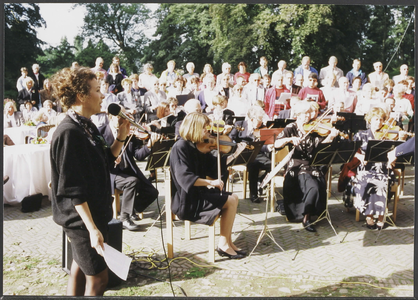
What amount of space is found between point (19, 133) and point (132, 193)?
206 inches

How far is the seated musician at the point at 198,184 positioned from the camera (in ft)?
14.3

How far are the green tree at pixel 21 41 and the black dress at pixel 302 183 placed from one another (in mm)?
11950

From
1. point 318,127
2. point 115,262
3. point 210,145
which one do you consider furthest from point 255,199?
point 115,262

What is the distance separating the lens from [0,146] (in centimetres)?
343

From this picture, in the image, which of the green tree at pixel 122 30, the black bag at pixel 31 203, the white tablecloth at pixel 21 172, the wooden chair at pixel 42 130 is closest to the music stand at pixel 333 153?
the black bag at pixel 31 203

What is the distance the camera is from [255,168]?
696cm

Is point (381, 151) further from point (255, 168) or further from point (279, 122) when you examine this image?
point (255, 168)

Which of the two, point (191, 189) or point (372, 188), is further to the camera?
point (372, 188)

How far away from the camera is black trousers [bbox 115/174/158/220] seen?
5.58 m

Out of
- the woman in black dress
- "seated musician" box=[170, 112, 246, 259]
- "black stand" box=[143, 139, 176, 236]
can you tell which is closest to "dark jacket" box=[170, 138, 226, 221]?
"seated musician" box=[170, 112, 246, 259]

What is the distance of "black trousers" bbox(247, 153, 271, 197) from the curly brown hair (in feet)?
15.0

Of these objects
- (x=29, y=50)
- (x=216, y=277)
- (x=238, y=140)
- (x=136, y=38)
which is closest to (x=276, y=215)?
(x=238, y=140)

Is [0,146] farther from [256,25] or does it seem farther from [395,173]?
[256,25]

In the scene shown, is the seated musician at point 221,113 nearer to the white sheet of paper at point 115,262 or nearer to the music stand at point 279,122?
the music stand at point 279,122
